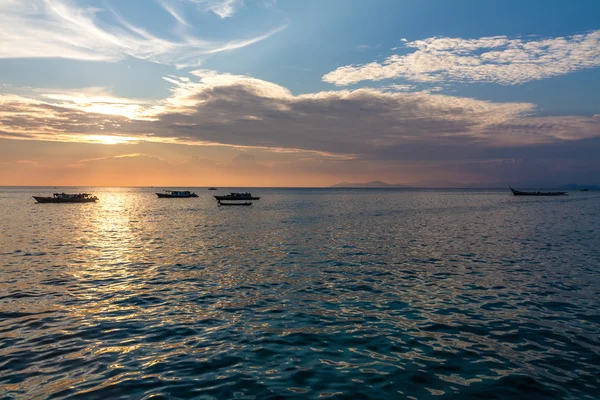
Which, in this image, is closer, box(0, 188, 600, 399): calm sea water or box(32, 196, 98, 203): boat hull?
box(0, 188, 600, 399): calm sea water

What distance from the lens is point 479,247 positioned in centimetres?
3881

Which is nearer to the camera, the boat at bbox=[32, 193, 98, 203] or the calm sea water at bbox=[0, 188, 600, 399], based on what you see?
the calm sea water at bbox=[0, 188, 600, 399]

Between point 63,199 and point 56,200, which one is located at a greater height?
point 63,199

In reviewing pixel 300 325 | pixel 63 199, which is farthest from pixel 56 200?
pixel 300 325

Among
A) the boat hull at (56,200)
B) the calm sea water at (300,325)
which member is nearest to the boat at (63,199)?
the boat hull at (56,200)

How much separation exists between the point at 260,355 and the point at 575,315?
14.5 m

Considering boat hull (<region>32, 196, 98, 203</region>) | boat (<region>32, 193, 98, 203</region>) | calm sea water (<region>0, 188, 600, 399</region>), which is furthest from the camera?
boat (<region>32, 193, 98, 203</region>)

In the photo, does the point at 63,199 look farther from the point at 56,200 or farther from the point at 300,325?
the point at 300,325

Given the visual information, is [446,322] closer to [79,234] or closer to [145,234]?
[145,234]

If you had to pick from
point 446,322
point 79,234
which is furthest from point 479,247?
point 79,234

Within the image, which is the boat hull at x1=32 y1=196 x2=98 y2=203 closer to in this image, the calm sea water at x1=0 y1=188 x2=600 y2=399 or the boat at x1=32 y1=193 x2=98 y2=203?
the boat at x1=32 y1=193 x2=98 y2=203

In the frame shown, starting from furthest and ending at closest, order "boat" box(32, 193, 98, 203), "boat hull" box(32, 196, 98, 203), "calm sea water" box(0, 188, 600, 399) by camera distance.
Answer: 1. "boat" box(32, 193, 98, 203)
2. "boat hull" box(32, 196, 98, 203)
3. "calm sea water" box(0, 188, 600, 399)

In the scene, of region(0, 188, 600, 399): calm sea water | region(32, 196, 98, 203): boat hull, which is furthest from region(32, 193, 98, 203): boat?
region(0, 188, 600, 399): calm sea water

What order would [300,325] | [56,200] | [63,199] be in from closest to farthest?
[300,325] → [56,200] → [63,199]
